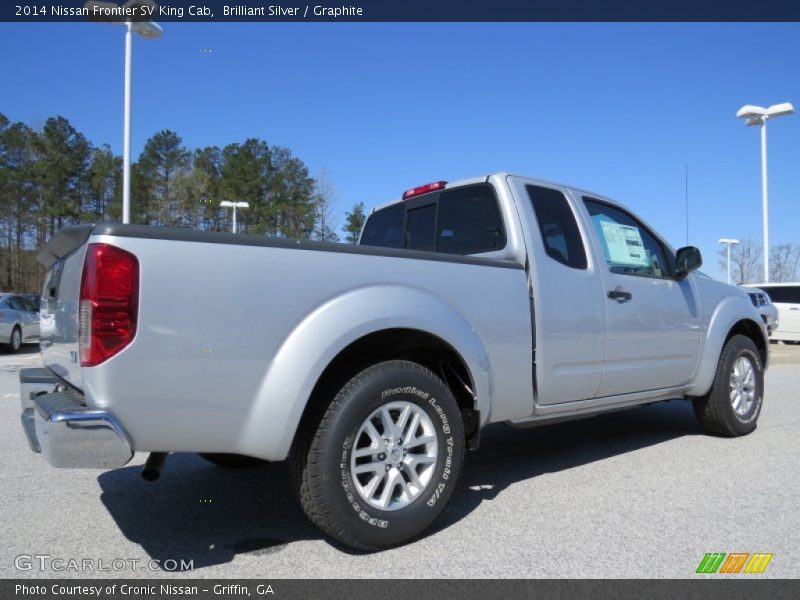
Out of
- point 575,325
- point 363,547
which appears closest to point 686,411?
point 575,325

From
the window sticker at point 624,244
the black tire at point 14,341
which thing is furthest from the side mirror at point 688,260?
the black tire at point 14,341

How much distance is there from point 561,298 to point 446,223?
40.7 inches

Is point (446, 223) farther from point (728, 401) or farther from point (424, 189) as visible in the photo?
point (728, 401)

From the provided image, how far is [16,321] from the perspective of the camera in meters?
14.9

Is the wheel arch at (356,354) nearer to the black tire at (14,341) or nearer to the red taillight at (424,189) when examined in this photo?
the red taillight at (424,189)

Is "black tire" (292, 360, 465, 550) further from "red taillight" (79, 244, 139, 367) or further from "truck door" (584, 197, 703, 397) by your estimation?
"truck door" (584, 197, 703, 397)

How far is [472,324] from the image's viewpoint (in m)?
3.29

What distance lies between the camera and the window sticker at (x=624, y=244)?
4.43 metres

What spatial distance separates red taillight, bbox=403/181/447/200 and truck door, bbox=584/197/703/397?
105 cm

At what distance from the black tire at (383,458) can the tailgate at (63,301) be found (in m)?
1.05

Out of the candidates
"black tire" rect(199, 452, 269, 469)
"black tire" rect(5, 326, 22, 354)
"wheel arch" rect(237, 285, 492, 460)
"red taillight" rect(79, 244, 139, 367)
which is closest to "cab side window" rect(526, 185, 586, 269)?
"wheel arch" rect(237, 285, 492, 460)

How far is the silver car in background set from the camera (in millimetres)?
14461
